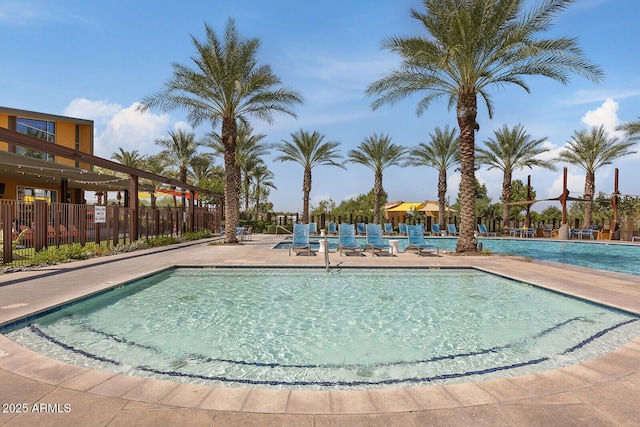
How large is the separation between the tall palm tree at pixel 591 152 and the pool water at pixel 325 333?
85.5ft

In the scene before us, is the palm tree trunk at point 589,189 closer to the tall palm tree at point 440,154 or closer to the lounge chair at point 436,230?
the tall palm tree at point 440,154

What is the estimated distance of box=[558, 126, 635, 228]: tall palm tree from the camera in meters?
26.9

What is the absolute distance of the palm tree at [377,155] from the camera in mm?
28362

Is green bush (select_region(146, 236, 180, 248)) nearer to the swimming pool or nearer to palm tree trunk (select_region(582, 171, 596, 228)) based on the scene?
the swimming pool

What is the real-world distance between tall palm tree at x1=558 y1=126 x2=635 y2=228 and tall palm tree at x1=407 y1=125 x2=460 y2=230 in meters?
9.19

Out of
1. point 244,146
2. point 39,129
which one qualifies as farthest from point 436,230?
point 39,129

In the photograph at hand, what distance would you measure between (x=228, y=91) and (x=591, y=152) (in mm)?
27390

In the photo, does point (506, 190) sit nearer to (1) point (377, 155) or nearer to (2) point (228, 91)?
(1) point (377, 155)

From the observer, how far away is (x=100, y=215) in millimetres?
12922

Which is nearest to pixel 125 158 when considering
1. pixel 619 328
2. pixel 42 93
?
pixel 42 93

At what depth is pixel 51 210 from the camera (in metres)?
11.4

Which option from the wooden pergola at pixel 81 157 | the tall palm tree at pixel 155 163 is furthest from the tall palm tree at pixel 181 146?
the wooden pergola at pixel 81 157

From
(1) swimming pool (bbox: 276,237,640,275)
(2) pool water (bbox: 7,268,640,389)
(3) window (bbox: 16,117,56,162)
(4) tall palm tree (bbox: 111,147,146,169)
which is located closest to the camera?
(2) pool water (bbox: 7,268,640,389)

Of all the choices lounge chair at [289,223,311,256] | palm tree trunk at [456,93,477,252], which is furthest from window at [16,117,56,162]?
palm tree trunk at [456,93,477,252]
